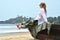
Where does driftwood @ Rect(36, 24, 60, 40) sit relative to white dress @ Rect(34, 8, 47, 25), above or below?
below

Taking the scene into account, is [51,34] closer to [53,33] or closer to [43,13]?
[53,33]

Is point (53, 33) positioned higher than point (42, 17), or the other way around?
point (42, 17)

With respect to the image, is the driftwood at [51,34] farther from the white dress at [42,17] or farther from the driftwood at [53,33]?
the white dress at [42,17]

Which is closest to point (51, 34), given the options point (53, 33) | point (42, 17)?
point (53, 33)

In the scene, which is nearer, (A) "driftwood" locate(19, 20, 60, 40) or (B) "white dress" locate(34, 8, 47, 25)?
(A) "driftwood" locate(19, 20, 60, 40)

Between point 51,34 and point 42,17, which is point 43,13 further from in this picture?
point 51,34

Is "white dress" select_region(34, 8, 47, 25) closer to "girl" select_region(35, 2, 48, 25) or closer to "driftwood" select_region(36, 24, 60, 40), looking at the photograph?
"girl" select_region(35, 2, 48, 25)

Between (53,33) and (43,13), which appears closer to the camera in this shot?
(53,33)

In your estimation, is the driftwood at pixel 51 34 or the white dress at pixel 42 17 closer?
the driftwood at pixel 51 34

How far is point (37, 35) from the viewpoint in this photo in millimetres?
10344

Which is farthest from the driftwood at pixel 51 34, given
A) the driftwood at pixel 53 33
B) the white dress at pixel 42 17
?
the white dress at pixel 42 17

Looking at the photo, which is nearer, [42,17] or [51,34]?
[51,34]

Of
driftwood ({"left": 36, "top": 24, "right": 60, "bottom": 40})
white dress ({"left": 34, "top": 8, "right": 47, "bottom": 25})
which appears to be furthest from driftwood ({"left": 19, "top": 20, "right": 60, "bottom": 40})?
white dress ({"left": 34, "top": 8, "right": 47, "bottom": 25})

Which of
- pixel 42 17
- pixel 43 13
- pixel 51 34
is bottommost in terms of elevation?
pixel 51 34
